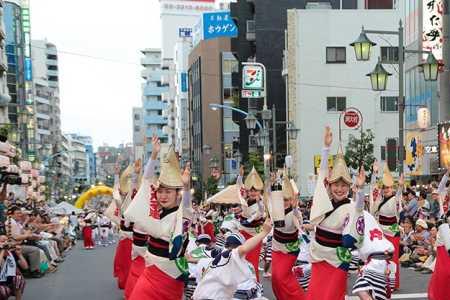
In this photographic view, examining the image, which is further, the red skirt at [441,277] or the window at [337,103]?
the window at [337,103]

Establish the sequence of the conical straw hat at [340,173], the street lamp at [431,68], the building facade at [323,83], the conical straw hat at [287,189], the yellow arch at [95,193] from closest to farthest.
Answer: the conical straw hat at [340,173], the conical straw hat at [287,189], the street lamp at [431,68], the yellow arch at [95,193], the building facade at [323,83]

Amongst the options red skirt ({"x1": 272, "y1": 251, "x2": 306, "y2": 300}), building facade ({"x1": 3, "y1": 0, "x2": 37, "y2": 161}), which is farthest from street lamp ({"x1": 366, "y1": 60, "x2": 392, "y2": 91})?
building facade ({"x1": 3, "y1": 0, "x2": 37, "y2": 161})

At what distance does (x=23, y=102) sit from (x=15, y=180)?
60972 millimetres

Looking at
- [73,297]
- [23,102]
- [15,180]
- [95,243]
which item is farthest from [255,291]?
[23,102]

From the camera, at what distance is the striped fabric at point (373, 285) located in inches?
293

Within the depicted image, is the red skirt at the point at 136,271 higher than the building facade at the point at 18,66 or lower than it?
lower

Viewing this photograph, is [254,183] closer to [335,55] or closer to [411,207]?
[411,207]

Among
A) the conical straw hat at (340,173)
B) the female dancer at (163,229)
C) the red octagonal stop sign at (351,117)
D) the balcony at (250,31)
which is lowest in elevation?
the female dancer at (163,229)

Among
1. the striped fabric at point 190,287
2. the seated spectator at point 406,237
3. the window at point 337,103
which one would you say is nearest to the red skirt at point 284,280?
the striped fabric at point 190,287

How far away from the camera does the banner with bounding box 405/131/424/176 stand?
27.2 m

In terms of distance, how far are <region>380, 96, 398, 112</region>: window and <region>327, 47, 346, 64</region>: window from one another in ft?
11.0

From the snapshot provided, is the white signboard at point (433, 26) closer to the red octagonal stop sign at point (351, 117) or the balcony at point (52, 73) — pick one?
the red octagonal stop sign at point (351, 117)

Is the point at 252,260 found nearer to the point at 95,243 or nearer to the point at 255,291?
the point at 255,291

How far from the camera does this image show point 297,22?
39.3m
